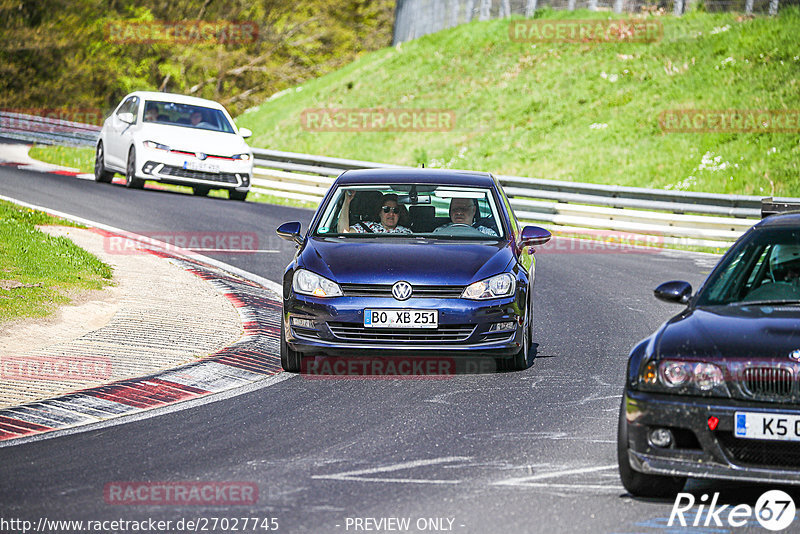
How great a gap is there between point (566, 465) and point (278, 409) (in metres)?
2.26

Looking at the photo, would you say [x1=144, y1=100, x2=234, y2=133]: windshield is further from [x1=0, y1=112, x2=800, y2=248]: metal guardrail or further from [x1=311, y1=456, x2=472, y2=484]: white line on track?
[x1=311, y1=456, x2=472, y2=484]: white line on track

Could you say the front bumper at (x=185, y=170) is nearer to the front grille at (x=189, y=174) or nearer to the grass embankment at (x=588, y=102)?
Answer: the front grille at (x=189, y=174)

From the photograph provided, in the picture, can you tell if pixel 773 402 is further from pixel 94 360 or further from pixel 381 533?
pixel 94 360

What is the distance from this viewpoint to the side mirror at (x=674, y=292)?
22.8 feet

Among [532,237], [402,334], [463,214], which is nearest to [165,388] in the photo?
[402,334]

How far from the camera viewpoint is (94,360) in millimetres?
9398

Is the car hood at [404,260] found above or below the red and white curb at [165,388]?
above

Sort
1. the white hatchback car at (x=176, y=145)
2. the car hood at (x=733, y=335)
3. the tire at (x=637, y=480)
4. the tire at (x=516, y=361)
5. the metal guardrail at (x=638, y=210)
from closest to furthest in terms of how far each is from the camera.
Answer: the car hood at (x=733, y=335) < the tire at (x=637, y=480) < the tire at (x=516, y=361) < the metal guardrail at (x=638, y=210) < the white hatchback car at (x=176, y=145)

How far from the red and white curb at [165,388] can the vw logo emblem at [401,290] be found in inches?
47.9

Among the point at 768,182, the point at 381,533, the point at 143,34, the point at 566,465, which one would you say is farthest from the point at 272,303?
the point at 143,34

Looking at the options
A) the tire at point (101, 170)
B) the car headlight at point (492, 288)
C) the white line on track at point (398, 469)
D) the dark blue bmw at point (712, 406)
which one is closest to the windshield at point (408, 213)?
the car headlight at point (492, 288)

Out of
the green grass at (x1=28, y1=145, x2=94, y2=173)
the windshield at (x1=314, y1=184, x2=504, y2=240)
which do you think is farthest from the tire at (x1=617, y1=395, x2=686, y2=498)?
the green grass at (x1=28, y1=145, x2=94, y2=173)

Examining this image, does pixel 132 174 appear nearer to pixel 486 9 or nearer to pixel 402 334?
pixel 402 334

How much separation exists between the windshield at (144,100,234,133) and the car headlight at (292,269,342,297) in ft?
45.2
